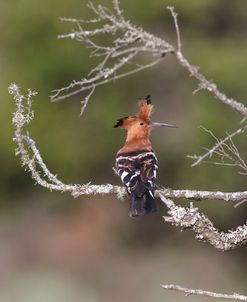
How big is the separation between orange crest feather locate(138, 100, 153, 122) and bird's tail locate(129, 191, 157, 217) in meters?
0.65

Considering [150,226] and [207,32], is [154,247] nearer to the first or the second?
[150,226]

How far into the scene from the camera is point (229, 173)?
13258 mm

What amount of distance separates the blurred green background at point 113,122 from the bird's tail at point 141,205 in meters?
6.89

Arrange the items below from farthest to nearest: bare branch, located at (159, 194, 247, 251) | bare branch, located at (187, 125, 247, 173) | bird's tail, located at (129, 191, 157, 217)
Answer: bird's tail, located at (129, 191, 157, 217) < bare branch, located at (159, 194, 247, 251) < bare branch, located at (187, 125, 247, 173)

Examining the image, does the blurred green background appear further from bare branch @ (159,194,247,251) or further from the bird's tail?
bare branch @ (159,194,247,251)

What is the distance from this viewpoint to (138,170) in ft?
19.9

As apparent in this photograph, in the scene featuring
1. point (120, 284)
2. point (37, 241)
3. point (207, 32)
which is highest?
point (207, 32)

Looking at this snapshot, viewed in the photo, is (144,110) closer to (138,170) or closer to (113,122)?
(138,170)

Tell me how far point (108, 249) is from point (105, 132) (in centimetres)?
224

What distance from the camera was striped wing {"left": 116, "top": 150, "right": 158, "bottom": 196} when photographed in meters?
5.75

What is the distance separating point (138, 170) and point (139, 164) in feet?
0.23

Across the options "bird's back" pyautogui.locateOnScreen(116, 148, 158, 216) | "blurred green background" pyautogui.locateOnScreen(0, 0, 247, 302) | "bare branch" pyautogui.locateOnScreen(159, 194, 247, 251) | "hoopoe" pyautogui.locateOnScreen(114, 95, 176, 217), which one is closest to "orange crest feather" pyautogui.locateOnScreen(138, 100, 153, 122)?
"hoopoe" pyautogui.locateOnScreen(114, 95, 176, 217)

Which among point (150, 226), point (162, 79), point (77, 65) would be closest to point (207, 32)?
point (162, 79)

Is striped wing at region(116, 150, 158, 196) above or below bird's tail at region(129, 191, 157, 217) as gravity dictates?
above
